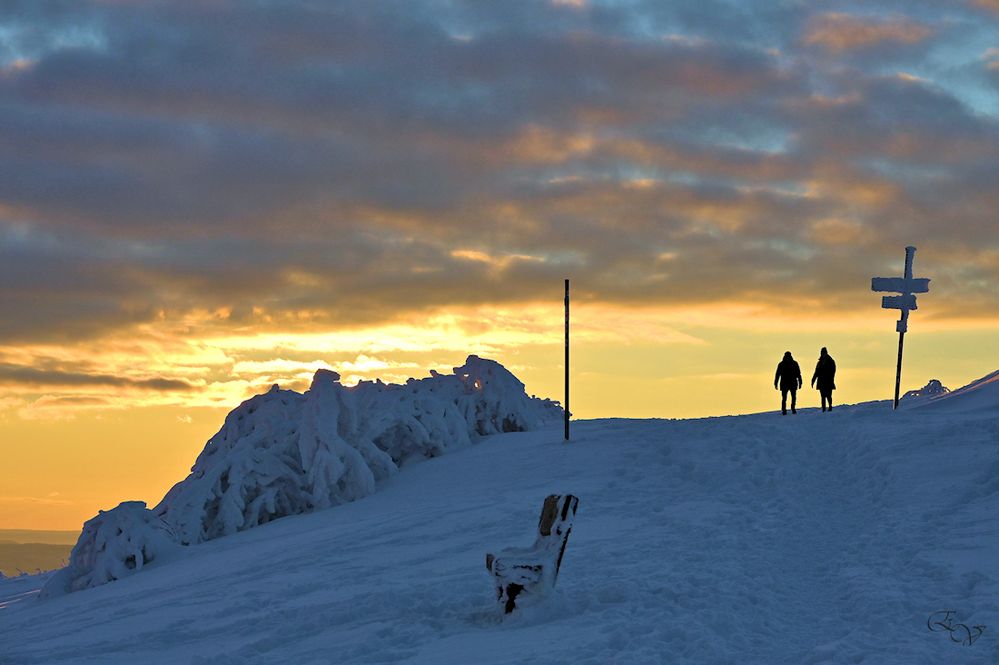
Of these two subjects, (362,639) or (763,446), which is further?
(763,446)

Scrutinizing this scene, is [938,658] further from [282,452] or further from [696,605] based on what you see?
[282,452]

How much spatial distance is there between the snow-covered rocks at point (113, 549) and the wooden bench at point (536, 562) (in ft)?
40.6

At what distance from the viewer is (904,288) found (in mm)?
30531

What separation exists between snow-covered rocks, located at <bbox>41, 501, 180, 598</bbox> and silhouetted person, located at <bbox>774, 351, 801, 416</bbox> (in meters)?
17.3

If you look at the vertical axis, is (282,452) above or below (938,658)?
above

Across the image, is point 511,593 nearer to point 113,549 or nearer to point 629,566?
point 629,566

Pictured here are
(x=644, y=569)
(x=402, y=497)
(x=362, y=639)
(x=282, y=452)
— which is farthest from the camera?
(x=282, y=452)

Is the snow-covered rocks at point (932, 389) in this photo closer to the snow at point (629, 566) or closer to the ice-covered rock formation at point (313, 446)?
the snow at point (629, 566)

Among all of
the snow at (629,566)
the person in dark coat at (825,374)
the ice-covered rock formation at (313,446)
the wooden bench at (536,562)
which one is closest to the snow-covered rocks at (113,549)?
the snow at (629,566)

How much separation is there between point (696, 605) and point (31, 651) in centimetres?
929

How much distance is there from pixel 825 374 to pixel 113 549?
19.8 meters

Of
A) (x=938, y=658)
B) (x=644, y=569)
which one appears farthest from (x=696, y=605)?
(x=938, y=658)

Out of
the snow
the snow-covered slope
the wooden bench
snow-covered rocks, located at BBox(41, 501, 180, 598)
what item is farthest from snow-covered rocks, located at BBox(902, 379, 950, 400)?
the wooden bench

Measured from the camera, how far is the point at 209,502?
25.9 m
